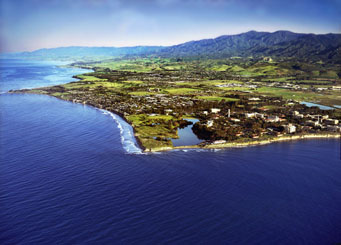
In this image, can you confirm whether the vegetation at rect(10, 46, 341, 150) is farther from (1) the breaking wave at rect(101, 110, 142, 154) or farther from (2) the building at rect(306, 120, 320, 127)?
(1) the breaking wave at rect(101, 110, 142, 154)

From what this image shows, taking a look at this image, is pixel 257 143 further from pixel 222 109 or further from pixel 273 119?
pixel 222 109

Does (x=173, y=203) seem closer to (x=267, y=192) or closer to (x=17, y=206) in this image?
(x=267, y=192)

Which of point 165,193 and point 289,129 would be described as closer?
point 165,193

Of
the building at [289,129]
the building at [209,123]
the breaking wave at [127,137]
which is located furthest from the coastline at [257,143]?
the building at [209,123]

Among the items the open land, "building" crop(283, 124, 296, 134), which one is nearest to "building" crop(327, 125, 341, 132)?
the open land

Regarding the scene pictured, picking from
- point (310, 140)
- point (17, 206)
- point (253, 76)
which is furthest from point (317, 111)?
point (253, 76)

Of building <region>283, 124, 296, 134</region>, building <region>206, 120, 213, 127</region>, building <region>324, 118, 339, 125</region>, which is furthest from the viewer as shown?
building <region>324, 118, 339, 125</region>

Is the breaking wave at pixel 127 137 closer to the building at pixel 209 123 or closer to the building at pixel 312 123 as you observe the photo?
the building at pixel 209 123

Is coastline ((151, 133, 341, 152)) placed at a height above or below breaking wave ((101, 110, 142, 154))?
below

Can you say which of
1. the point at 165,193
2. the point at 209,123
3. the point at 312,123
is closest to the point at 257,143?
the point at 209,123

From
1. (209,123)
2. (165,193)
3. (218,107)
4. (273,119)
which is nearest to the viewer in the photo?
(165,193)
